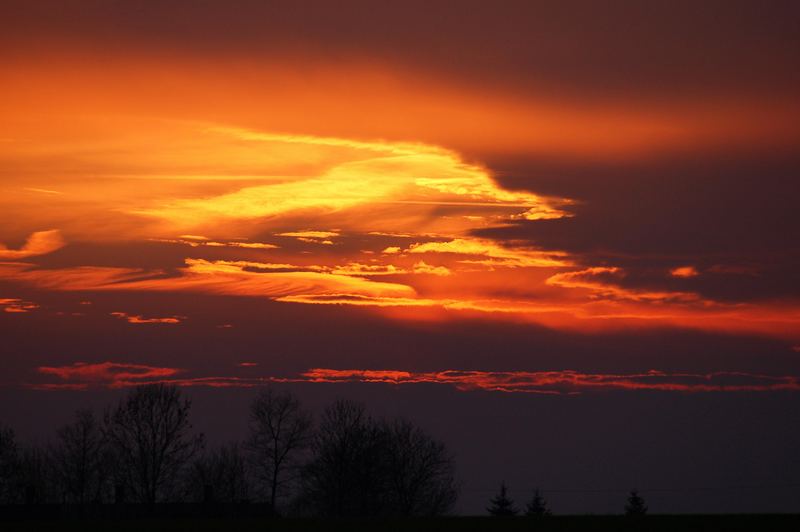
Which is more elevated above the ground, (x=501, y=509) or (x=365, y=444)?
(x=365, y=444)

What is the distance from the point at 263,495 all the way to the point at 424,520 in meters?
56.8

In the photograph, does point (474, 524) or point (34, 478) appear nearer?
point (474, 524)

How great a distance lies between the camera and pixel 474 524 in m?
56.0

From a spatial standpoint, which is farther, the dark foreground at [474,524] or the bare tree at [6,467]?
the bare tree at [6,467]

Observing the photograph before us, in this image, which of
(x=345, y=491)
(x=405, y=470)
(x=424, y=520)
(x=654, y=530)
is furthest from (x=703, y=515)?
(x=405, y=470)

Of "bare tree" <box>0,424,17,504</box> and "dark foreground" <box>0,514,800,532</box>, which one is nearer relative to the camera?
"dark foreground" <box>0,514,800,532</box>

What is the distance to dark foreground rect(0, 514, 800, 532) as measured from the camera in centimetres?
4938

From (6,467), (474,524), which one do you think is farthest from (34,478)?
(474,524)

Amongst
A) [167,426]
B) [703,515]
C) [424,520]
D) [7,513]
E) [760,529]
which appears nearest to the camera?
[760,529]

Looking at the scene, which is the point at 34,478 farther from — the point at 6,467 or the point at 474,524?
→ the point at 474,524

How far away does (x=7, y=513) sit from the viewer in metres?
90.5

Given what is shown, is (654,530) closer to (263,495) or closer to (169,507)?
(169,507)

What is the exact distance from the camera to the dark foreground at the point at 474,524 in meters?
49.4

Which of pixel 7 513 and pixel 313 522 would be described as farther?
pixel 7 513
